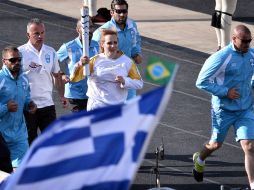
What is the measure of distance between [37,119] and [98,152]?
5.66 meters

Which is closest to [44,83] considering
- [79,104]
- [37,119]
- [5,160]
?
[37,119]

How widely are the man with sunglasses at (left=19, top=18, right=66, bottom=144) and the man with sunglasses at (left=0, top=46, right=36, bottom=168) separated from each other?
672 mm

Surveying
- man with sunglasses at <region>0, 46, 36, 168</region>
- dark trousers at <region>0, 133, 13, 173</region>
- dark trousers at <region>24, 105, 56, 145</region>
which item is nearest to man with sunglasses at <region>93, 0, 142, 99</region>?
dark trousers at <region>24, 105, 56, 145</region>

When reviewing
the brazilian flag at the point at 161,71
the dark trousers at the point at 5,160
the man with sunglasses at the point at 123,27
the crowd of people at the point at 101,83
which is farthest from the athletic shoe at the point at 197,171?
the brazilian flag at the point at 161,71

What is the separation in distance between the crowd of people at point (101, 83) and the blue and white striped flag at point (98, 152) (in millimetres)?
4176

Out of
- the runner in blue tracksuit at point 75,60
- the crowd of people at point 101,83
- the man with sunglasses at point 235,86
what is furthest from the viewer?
the runner in blue tracksuit at point 75,60

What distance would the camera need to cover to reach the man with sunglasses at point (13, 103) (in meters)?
10.4

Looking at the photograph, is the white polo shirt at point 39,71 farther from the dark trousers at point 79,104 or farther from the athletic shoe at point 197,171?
the athletic shoe at point 197,171

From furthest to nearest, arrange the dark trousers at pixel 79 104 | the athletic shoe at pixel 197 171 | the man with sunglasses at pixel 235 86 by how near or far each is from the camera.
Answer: the dark trousers at pixel 79 104 < the athletic shoe at pixel 197 171 < the man with sunglasses at pixel 235 86

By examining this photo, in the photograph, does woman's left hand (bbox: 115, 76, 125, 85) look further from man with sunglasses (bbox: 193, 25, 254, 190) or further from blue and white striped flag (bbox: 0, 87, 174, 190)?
blue and white striped flag (bbox: 0, 87, 174, 190)

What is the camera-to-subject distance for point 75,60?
11977 millimetres

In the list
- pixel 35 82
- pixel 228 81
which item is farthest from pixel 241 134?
pixel 35 82

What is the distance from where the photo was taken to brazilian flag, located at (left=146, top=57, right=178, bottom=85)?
19.5 feet

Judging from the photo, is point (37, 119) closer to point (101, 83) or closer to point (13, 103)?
point (101, 83)
